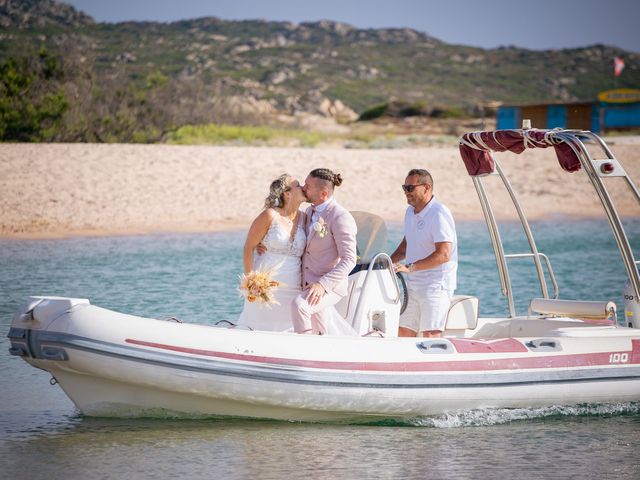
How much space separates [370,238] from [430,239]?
406 mm

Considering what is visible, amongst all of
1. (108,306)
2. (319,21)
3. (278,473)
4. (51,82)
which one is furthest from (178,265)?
(319,21)

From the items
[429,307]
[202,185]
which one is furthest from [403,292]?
[202,185]

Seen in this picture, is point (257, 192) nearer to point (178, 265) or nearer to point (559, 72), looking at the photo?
point (178, 265)

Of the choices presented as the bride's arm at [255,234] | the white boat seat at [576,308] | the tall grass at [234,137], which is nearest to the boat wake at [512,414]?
the white boat seat at [576,308]

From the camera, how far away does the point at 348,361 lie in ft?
22.0

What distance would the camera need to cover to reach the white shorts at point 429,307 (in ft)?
24.0

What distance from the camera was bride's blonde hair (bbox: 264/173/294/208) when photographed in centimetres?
676

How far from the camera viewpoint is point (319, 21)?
294 feet

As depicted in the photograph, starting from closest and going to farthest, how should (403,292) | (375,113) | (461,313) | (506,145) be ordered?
(403,292), (506,145), (461,313), (375,113)

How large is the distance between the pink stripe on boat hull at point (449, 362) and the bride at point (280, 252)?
14.9 inches

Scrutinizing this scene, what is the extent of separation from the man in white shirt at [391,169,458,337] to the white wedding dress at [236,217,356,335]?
0.58 metres

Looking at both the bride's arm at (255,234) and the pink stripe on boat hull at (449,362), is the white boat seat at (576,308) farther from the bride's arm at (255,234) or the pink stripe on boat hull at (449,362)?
the bride's arm at (255,234)

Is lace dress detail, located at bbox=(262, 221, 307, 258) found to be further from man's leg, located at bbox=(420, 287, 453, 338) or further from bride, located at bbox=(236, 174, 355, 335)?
man's leg, located at bbox=(420, 287, 453, 338)

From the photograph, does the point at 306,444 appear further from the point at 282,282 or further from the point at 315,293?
the point at 282,282
